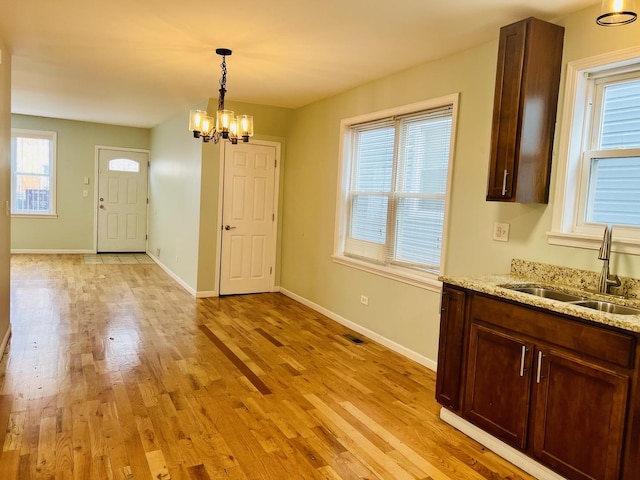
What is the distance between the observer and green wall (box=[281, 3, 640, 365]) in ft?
9.14

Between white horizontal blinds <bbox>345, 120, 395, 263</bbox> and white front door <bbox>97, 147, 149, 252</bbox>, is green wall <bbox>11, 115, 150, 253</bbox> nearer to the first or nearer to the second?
white front door <bbox>97, 147, 149, 252</bbox>

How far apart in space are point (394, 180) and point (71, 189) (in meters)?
6.91

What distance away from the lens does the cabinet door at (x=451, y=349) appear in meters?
2.71

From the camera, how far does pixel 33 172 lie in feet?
27.6

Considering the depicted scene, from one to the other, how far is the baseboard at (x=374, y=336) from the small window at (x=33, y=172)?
5475 millimetres

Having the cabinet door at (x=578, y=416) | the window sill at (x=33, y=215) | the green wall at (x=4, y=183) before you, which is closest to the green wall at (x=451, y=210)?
the cabinet door at (x=578, y=416)

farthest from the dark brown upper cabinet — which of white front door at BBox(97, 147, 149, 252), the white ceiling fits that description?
white front door at BBox(97, 147, 149, 252)

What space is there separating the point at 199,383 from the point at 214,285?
2.79 m

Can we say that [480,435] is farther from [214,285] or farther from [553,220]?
[214,285]

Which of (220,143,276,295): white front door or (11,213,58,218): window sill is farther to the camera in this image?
(11,213,58,218): window sill

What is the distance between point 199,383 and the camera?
3275 mm

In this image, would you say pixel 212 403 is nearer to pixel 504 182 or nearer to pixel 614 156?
pixel 504 182

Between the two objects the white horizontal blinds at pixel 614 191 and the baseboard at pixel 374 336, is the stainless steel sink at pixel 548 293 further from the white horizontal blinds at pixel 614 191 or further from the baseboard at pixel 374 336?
the baseboard at pixel 374 336

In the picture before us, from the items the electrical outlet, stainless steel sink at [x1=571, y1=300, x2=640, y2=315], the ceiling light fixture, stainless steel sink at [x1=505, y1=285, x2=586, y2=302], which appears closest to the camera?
the ceiling light fixture
